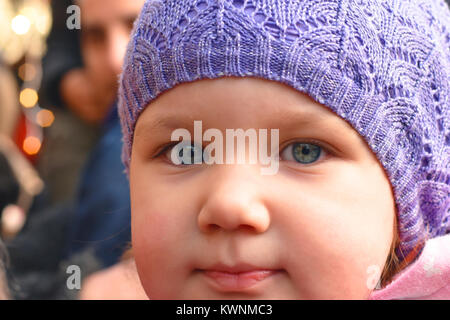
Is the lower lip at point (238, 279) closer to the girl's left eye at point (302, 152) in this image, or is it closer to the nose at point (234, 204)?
the nose at point (234, 204)

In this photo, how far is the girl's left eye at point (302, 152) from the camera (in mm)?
1053

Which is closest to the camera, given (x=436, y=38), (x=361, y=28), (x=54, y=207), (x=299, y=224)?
(x=299, y=224)

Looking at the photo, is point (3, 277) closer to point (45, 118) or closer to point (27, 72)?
point (45, 118)

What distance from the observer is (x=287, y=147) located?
105 cm

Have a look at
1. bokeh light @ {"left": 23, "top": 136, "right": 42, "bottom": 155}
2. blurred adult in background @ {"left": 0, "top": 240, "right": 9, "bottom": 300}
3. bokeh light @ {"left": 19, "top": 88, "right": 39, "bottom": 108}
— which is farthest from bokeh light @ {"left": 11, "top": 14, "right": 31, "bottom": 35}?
blurred adult in background @ {"left": 0, "top": 240, "right": 9, "bottom": 300}

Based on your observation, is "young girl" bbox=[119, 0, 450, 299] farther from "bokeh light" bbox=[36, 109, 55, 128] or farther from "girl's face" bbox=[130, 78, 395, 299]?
"bokeh light" bbox=[36, 109, 55, 128]

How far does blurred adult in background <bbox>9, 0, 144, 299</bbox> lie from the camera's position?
2096mm

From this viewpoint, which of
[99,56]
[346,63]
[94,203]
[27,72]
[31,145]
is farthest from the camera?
[27,72]

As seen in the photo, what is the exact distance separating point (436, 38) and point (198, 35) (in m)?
0.52

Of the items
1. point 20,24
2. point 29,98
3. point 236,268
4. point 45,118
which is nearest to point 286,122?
point 236,268

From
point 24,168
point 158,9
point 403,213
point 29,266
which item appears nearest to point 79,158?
point 24,168

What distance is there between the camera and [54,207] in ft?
8.95

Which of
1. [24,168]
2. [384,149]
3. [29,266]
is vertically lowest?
[29,266]
